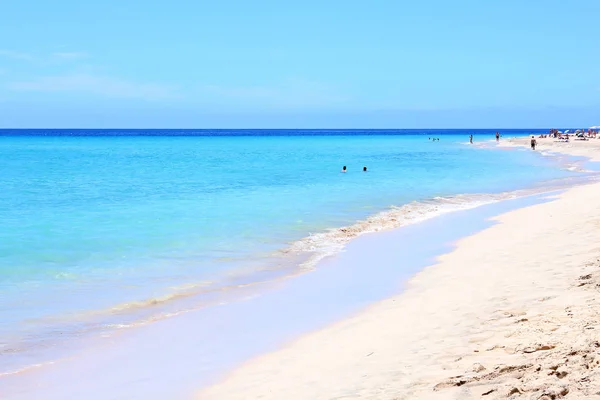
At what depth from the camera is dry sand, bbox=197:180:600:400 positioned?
514 centimetres

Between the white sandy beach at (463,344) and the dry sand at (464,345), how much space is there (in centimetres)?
1

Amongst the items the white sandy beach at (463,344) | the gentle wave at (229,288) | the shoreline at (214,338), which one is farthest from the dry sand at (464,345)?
the gentle wave at (229,288)

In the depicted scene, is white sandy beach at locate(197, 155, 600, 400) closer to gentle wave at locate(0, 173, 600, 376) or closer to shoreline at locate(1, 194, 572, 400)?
shoreline at locate(1, 194, 572, 400)

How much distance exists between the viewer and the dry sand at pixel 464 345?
16.9 ft

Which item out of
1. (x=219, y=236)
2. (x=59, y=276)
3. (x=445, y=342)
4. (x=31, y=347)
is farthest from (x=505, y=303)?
(x=219, y=236)

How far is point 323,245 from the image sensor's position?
50.5 ft

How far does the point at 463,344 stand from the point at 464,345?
0.05m

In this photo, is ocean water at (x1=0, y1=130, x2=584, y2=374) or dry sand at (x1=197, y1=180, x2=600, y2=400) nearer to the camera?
dry sand at (x1=197, y1=180, x2=600, y2=400)

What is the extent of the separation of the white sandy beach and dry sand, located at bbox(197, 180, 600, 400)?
0.01 metres

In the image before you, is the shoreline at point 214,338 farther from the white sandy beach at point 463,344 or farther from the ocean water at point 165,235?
the ocean water at point 165,235

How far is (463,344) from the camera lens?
6.60 m

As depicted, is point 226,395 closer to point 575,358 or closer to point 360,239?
point 575,358

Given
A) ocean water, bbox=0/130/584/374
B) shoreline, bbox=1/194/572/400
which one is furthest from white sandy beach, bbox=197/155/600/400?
ocean water, bbox=0/130/584/374

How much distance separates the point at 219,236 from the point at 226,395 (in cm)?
1081
